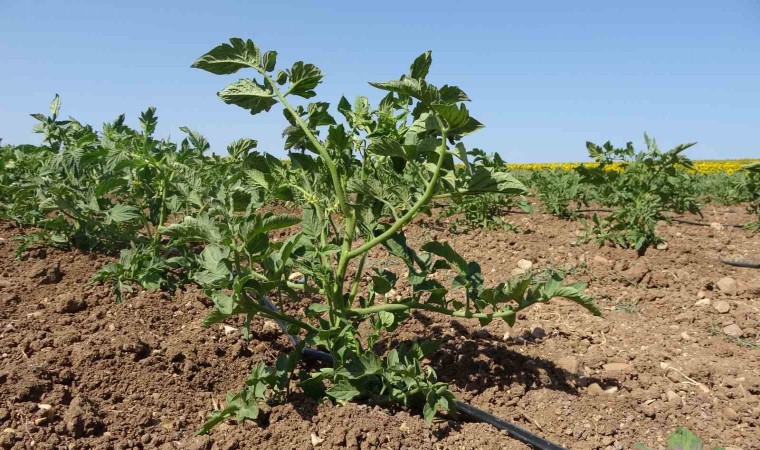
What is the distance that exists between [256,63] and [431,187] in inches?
31.8

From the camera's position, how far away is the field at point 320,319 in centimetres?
206

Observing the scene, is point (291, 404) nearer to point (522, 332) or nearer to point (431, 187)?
point (431, 187)

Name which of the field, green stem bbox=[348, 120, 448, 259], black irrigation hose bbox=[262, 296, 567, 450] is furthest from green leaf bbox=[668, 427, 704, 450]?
green stem bbox=[348, 120, 448, 259]

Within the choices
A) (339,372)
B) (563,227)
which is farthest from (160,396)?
(563,227)

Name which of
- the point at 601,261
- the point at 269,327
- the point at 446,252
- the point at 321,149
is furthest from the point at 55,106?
the point at 601,261

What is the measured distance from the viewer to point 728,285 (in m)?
3.87

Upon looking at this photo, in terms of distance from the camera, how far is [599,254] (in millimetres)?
4457

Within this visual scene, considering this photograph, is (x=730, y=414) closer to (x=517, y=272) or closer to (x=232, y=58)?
(x=517, y=272)

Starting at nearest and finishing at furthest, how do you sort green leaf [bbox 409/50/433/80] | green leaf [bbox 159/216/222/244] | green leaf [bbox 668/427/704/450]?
green leaf [bbox 668/427/704/450], green leaf [bbox 159/216/222/244], green leaf [bbox 409/50/433/80]

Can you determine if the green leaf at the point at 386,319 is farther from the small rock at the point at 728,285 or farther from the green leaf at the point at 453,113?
the small rock at the point at 728,285

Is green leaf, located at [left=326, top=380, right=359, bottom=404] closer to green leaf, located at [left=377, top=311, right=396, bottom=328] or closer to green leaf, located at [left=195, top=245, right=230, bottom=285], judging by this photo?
green leaf, located at [left=377, top=311, right=396, bottom=328]

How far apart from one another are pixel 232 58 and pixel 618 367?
7.04 ft

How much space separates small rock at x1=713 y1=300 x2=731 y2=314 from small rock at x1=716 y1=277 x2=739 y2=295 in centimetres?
21

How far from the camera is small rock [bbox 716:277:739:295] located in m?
3.83
